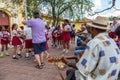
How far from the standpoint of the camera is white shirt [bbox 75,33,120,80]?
332cm

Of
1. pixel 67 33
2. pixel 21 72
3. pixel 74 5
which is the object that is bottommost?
pixel 21 72

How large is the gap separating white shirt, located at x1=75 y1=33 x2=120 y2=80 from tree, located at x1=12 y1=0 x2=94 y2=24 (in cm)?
1843

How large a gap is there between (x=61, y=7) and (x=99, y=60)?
20658 mm

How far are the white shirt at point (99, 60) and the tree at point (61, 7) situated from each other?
725 inches

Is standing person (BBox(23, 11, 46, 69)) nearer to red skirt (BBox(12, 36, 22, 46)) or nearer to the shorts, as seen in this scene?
the shorts

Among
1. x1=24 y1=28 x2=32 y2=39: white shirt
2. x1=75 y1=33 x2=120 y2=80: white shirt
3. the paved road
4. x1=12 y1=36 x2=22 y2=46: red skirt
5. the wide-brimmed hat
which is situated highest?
the wide-brimmed hat

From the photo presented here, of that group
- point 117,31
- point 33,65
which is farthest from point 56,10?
point 117,31

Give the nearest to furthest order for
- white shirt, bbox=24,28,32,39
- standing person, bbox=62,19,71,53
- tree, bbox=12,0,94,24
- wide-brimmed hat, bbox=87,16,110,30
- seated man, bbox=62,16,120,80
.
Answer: seated man, bbox=62,16,120,80, wide-brimmed hat, bbox=87,16,110,30, white shirt, bbox=24,28,32,39, standing person, bbox=62,19,71,53, tree, bbox=12,0,94,24

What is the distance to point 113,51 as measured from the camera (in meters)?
3.41

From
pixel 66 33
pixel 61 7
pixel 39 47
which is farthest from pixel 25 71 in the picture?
pixel 61 7

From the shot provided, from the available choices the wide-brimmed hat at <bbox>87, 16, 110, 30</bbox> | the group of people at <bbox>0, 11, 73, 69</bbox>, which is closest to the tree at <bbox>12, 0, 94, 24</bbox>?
the group of people at <bbox>0, 11, 73, 69</bbox>

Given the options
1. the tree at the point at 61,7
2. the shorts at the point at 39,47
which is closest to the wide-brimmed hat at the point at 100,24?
the shorts at the point at 39,47

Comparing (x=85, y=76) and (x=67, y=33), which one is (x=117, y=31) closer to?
(x=85, y=76)

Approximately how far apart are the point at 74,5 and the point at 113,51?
21.4 m
